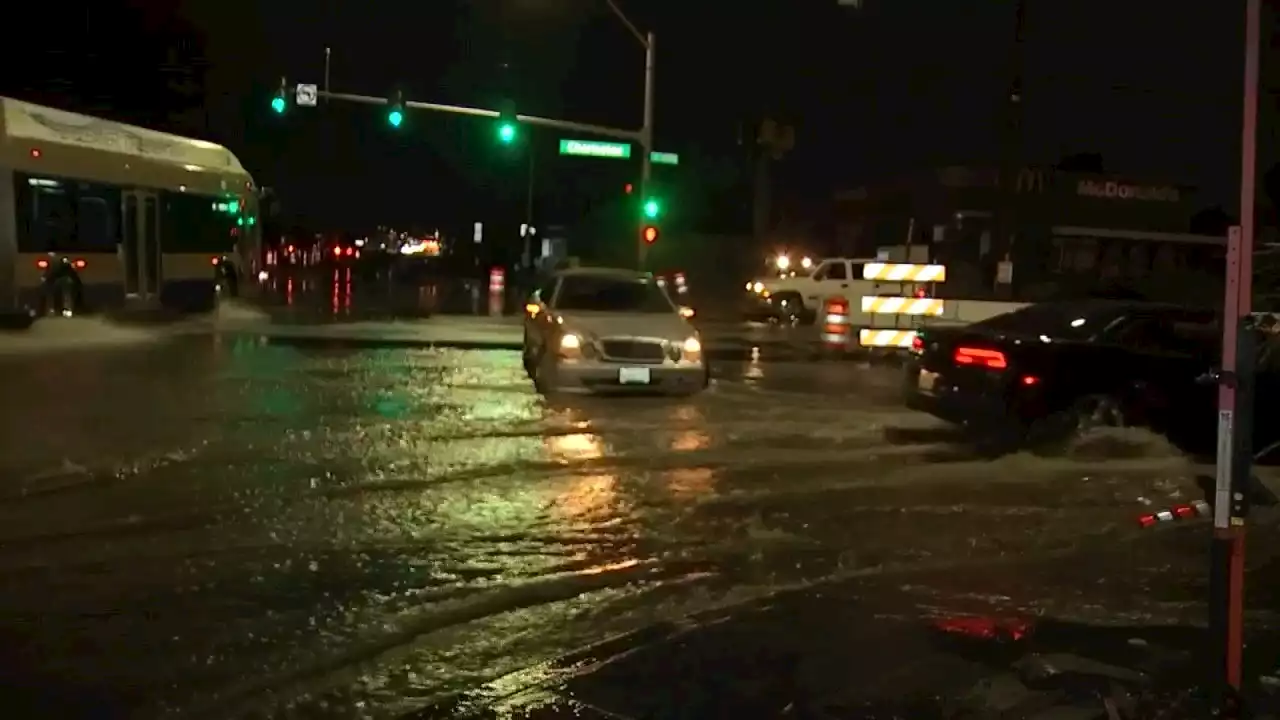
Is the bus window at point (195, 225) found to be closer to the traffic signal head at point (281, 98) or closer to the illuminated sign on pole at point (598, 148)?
the traffic signal head at point (281, 98)

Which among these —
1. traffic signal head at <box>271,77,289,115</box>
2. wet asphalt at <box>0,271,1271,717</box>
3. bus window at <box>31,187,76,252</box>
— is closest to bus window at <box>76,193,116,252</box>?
bus window at <box>31,187,76,252</box>

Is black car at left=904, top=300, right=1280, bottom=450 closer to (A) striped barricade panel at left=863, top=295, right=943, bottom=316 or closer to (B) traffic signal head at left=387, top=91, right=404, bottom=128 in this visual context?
(A) striped barricade panel at left=863, top=295, right=943, bottom=316

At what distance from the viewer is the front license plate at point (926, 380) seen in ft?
47.3

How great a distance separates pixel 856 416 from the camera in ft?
54.0

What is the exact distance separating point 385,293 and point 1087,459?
4111cm

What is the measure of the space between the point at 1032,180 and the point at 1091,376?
157 feet

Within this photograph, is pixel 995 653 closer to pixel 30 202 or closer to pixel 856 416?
pixel 856 416

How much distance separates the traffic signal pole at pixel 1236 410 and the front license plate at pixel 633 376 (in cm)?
1145

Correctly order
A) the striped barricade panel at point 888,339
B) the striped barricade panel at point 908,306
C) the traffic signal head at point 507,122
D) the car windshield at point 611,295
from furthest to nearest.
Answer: the traffic signal head at point 507,122 → the striped barricade panel at point 888,339 → the striped barricade panel at point 908,306 → the car windshield at point 611,295

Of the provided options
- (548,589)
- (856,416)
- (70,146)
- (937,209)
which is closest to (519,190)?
(937,209)

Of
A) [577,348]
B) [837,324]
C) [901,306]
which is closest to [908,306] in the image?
[901,306]

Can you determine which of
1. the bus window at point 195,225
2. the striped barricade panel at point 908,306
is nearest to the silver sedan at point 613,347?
the striped barricade panel at point 908,306

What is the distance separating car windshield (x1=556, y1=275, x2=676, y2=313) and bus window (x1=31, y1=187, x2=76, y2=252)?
Result: 36.5 feet

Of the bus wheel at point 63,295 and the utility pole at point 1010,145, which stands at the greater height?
the utility pole at point 1010,145
